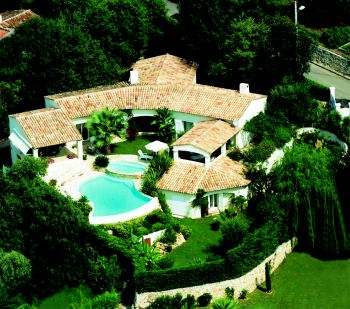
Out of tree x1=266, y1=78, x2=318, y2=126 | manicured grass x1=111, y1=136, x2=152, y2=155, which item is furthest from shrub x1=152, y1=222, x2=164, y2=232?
tree x1=266, y1=78, x2=318, y2=126

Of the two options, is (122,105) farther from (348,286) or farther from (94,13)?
(348,286)

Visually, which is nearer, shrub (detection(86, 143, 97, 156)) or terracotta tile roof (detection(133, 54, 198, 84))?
shrub (detection(86, 143, 97, 156))

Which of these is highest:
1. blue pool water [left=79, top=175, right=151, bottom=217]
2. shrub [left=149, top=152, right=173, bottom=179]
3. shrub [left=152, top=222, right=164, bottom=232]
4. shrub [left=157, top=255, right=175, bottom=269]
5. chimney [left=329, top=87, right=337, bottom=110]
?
chimney [left=329, top=87, right=337, bottom=110]

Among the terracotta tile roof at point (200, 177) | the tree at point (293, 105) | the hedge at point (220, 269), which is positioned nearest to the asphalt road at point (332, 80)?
the tree at point (293, 105)

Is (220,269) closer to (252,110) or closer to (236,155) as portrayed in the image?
(236,155)

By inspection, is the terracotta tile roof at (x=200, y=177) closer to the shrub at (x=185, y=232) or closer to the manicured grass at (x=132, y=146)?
the shrub at (x=185, y=232)

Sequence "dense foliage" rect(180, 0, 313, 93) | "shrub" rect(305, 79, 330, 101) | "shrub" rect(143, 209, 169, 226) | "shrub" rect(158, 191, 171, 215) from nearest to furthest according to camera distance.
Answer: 1. "shrub" rect(143, 209, 169, 226)
2. "shrub" rect(158, 191, 171, 215)
3. "dense foliage" rect(180, 0, 313, 93)
4. "shrub" rect(305, 79, 330, 101)

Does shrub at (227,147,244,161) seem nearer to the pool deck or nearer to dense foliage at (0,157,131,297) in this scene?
the pool deck
